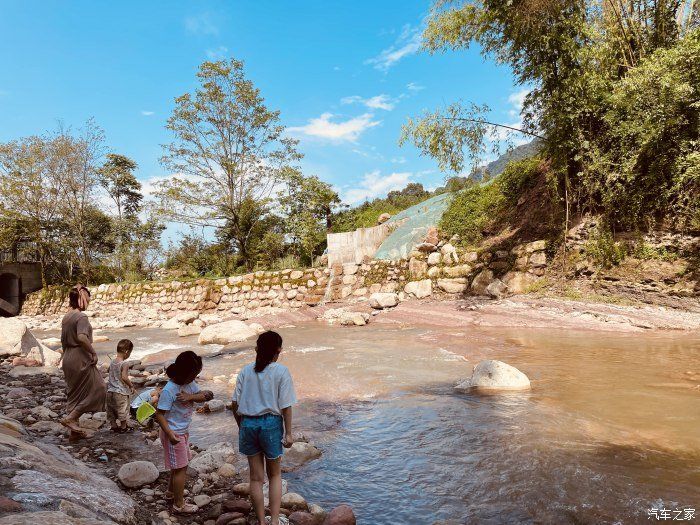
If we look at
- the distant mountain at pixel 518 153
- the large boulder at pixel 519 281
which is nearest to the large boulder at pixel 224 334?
the large boulder at pixel 519 281

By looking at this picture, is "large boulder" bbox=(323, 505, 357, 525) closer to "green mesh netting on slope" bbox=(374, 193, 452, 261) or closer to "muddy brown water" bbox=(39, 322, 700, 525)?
"muddy brown water" bbox=(39, 322, 700, 525)

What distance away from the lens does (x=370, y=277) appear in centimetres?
1659

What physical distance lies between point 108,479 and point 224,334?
821 centimetres

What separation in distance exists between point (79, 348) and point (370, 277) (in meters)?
12.4

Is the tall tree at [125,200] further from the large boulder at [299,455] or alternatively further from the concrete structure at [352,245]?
the large boulder at [299,455]

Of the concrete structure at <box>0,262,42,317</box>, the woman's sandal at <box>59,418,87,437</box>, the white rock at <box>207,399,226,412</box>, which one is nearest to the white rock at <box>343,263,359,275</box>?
the white rock at <box>207,399,226,412</box>

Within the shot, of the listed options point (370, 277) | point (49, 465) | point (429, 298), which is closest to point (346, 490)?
point (49, 465)

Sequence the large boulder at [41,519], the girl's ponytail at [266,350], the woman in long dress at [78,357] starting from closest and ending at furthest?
the large boulder at [41,519] < the girl's ponytail at [266,350] < the woman in long dress at [78,357]

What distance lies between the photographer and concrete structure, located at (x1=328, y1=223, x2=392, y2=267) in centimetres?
Answer: 1792

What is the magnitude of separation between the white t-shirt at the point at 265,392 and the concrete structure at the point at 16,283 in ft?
104

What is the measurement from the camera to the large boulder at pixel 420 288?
14.8m

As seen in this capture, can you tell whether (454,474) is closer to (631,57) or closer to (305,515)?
(305,515)

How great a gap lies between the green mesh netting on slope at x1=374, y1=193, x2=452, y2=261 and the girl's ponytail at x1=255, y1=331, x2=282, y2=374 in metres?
13.8

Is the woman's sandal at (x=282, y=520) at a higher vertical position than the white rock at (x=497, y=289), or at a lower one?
lower
